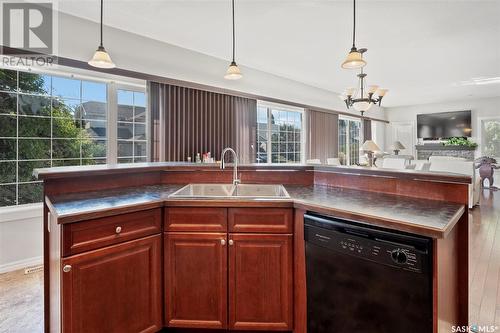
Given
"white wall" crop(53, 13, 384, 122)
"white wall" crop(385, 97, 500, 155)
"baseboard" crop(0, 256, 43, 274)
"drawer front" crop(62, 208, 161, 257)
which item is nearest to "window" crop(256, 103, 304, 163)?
"white wall" crop(53, 13, 384, 122)

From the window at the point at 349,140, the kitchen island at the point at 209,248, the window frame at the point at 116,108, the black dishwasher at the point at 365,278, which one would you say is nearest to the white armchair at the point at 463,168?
the window at the point at 349,140

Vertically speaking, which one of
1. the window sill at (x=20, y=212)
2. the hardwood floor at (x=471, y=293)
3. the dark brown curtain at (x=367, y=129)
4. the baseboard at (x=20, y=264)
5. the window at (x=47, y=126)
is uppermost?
the dark brown curtain at (x=367, y=129)

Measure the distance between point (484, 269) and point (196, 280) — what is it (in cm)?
283

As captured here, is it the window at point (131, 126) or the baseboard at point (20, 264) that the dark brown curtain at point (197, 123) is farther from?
the baseboard at point (20, 264)

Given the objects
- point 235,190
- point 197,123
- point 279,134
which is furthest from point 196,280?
point 279,134

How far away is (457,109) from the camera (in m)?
8.69

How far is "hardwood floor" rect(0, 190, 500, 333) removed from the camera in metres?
1.96

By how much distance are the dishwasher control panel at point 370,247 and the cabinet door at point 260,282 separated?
0.25 m

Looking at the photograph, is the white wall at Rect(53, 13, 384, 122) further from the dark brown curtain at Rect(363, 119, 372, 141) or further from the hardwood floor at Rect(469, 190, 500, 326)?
the dark brown curtain at Rect(363, 119, 372, 141)

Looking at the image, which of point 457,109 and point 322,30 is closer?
point 322,30

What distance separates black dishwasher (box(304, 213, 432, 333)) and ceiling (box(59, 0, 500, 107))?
2.35 m

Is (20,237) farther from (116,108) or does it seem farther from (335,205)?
(335,205)

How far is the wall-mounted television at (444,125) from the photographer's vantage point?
8.44 meters

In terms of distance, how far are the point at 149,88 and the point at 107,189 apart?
1.92 m
